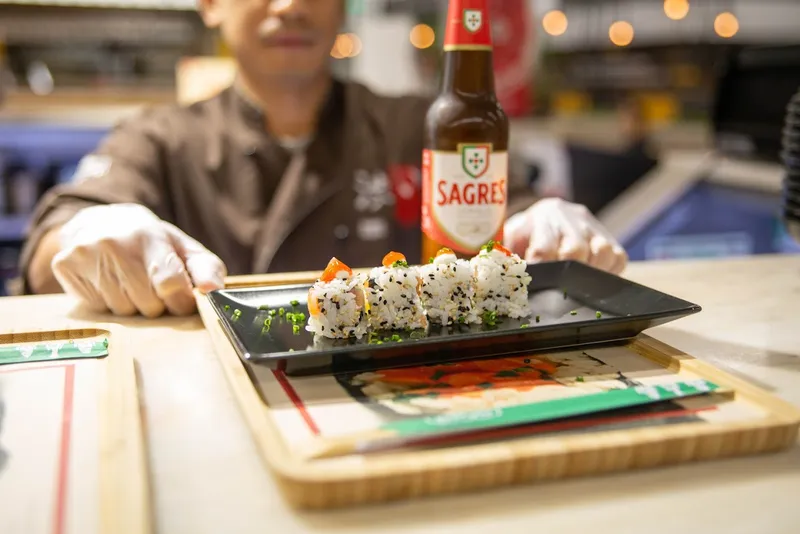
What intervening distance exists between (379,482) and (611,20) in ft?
27.4

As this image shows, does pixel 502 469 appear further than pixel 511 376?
No

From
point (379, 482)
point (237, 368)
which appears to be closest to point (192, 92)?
point (237, 368)

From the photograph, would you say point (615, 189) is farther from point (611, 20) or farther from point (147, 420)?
point (611, 20)

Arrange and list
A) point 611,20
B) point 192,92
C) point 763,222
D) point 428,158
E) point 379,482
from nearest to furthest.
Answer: point 379,482 < point 428,158 < point 763,222 < point 192,92 < point 611,20

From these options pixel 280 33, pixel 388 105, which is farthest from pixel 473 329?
pixel 388 105

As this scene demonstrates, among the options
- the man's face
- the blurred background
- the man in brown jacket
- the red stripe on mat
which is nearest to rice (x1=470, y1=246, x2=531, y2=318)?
the red stripe on mat

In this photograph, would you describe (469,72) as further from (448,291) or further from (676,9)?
(676,9)

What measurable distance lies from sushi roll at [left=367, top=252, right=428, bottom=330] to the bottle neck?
0.36 m

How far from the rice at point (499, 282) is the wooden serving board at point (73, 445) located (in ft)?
1.28

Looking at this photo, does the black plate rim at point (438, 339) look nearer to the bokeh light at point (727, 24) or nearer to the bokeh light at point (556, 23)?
the bokeh light at point (556, 23)

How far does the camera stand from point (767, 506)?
0.53 metres

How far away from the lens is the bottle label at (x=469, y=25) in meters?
1.03

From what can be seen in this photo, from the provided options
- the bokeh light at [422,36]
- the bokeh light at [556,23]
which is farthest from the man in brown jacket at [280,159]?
the bokeh light at [556,23]

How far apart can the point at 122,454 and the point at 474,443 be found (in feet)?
0.86
